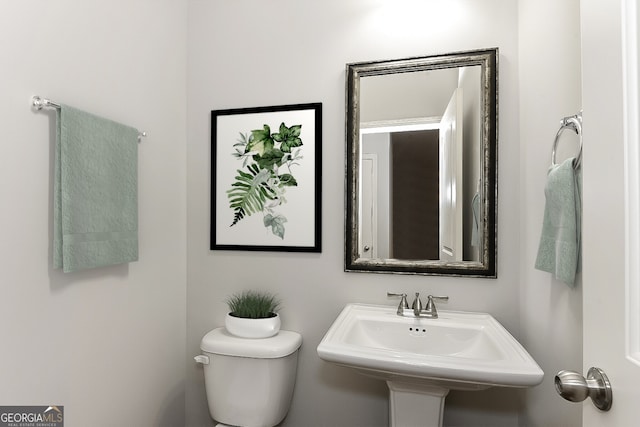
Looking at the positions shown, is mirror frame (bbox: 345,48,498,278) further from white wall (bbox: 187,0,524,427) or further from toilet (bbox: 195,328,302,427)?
toilet (bbox: 195,328,302,427)

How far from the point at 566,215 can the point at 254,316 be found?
125 cm

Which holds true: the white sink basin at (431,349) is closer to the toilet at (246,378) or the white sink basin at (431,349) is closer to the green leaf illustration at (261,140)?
the toilet at (246,378)

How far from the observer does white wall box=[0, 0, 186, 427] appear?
1.04m

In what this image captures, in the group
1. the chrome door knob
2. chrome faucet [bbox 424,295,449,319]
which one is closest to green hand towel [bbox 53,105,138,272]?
chrome faucet [bbox 424,295,449,319]

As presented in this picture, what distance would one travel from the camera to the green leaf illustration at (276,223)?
1689mm

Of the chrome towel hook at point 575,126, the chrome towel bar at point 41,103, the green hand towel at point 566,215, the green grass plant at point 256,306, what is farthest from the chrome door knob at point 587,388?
the chrome towel bar at point 41,103

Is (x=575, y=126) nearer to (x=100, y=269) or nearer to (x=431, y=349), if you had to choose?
(x=431, y=349)

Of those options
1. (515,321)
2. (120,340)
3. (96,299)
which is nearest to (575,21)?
(515,321)

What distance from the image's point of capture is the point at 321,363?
5.41 ft

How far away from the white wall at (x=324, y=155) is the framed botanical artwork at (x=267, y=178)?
0.05m

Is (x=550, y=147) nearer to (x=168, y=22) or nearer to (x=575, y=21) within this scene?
(x=575, y=21)
